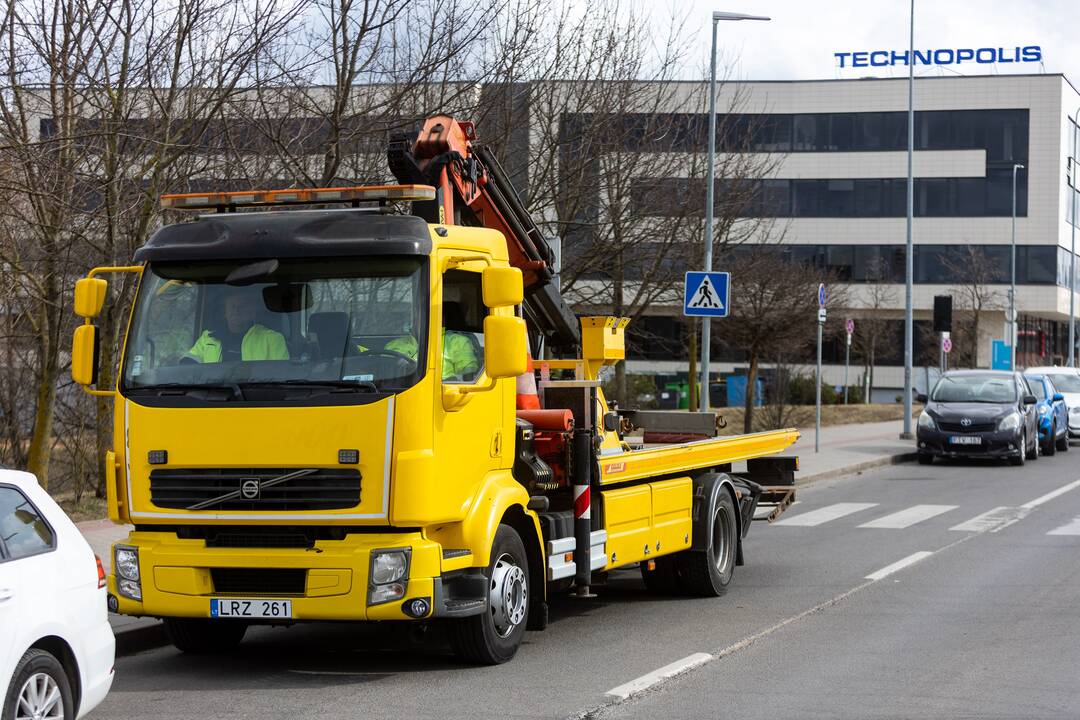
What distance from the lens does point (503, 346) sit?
8.23 metres

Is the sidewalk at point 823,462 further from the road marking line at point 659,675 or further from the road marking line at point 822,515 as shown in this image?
the road marking line at point 659,675

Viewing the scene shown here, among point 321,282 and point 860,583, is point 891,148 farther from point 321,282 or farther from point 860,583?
point 321,282

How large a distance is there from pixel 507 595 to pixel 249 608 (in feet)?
4.88

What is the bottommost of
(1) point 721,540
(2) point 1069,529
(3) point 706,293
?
(2) point 1069,529

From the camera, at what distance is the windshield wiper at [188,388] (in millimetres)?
7938

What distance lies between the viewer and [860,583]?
12.0 meters

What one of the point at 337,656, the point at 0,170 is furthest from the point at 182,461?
the point at 0,170

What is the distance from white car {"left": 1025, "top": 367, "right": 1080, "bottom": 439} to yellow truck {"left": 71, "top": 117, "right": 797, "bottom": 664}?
2985 cm

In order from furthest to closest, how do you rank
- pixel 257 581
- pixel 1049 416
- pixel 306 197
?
pixel 1049 416
pixel 306 197
pixel 257 581

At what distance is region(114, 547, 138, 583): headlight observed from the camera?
8094 millimetres

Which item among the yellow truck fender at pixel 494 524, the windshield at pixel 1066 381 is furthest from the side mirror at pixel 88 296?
the windshield at pixel 1066 381

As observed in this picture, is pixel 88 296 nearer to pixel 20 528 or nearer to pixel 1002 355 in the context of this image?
pixel 20 528

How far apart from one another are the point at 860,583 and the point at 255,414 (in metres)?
6.05

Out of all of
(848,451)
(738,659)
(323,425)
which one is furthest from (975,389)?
(323,425)
